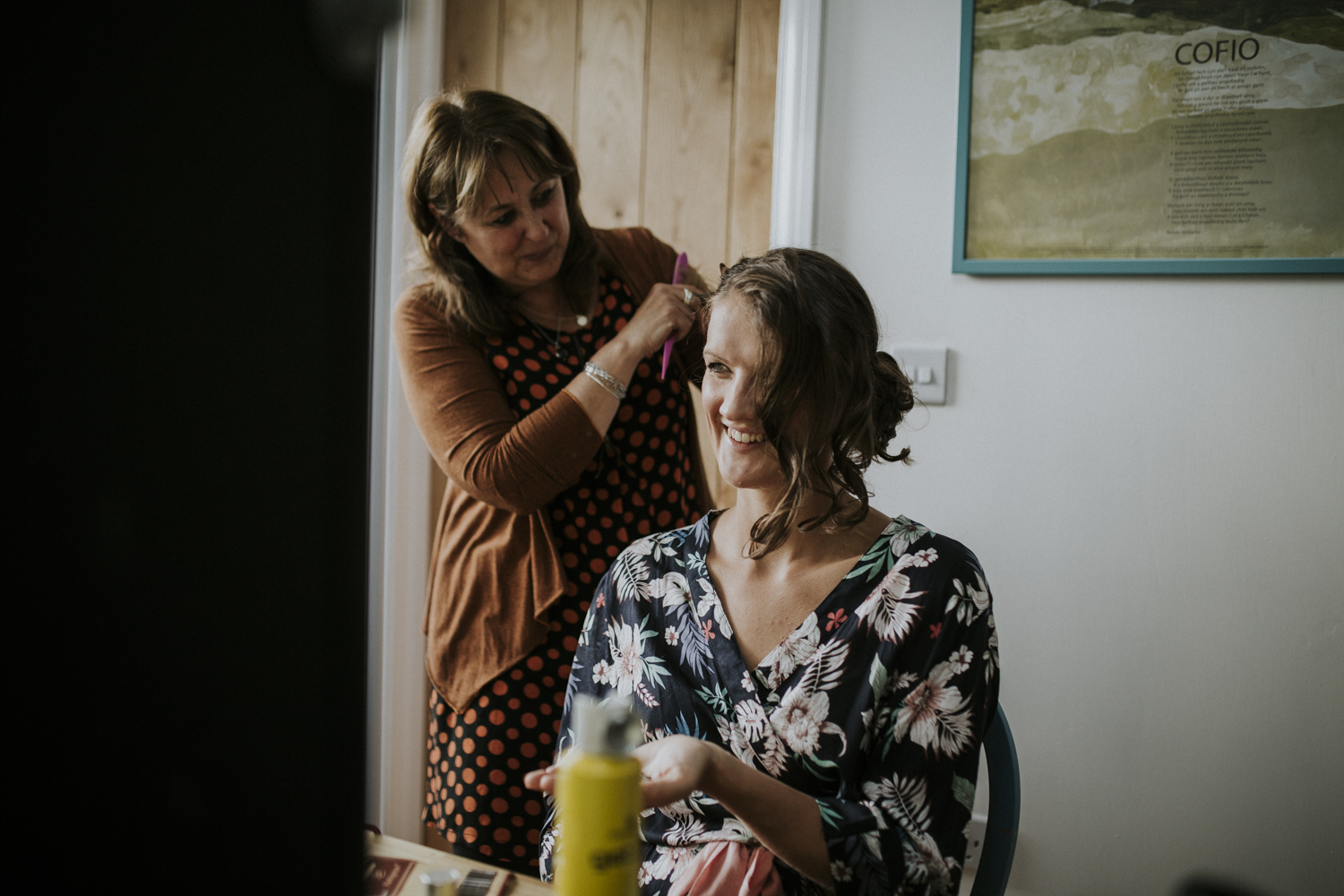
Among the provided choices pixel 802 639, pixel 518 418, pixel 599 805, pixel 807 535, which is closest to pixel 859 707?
pixel 802 639

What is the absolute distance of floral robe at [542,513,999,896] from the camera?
941 millimetres

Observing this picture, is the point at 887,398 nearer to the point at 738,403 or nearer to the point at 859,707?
the point at 738,403

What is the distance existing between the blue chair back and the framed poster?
0.92 metres

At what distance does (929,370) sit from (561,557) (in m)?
0.77

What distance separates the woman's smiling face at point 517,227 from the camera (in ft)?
4.56

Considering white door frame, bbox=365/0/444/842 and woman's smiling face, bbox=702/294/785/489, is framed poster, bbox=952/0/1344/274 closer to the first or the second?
woman's smiling face, bbox=702/294/785/489

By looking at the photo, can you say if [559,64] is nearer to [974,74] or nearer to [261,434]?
[974,74]

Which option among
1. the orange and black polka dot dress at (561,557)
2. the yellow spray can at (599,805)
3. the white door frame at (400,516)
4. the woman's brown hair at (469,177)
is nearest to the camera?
the yellow spray can at (599,805)

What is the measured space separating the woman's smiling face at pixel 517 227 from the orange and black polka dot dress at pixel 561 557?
0.10m

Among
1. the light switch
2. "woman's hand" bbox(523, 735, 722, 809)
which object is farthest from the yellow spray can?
the light switch

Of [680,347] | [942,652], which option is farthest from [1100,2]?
[942,652]

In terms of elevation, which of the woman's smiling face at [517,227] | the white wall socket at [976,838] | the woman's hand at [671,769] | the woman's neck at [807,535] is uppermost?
the woman's smiling face at [517,227]

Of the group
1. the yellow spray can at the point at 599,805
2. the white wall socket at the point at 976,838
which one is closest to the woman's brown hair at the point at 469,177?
the yellow spray can at the point at 599,805

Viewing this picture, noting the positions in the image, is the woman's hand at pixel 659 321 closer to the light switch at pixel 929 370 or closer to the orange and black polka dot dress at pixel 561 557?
the orange and black polka dot dress at pixel 561 557
